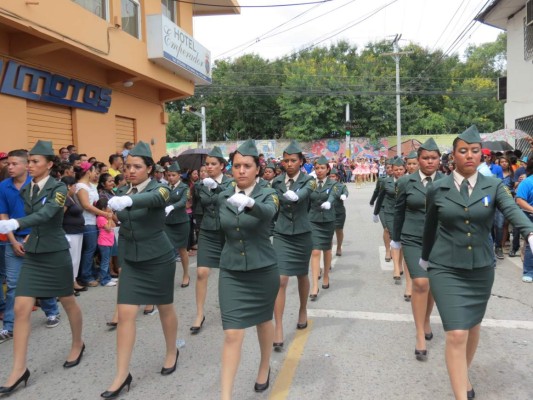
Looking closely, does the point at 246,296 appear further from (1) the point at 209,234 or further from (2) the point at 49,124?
(2) the point at 49,124

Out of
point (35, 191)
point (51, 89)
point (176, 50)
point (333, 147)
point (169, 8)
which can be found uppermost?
point (169, 8)

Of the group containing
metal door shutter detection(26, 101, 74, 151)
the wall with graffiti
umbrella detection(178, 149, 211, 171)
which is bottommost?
umbrella detection(178, 149, 211, 171)

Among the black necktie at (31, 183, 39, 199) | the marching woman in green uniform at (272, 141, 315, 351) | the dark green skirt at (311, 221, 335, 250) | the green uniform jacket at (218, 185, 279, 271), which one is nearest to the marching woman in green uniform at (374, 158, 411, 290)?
the dark green skirt at (311, 221, 335, 250)

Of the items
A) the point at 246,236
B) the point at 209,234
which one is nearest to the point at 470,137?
the point at 246,236

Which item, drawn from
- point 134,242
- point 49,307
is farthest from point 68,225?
point 134,242

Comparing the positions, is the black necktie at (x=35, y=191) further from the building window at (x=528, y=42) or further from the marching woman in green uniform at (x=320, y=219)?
the building window at (x=528, y=42)

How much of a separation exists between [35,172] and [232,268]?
2130 millimetres

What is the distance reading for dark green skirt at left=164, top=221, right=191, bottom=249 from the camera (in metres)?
6.91

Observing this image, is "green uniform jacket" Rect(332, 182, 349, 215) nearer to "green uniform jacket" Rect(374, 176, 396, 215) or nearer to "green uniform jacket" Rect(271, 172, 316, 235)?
"green uniform jacket" Rect(374, 176, 396, 215)

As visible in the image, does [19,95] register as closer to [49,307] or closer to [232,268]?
[49,307]

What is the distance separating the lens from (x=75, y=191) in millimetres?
7262

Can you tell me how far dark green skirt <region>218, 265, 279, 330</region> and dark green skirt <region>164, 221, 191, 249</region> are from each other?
3427 mm

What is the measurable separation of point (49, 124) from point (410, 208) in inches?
344

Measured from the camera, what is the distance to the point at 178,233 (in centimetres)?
697
